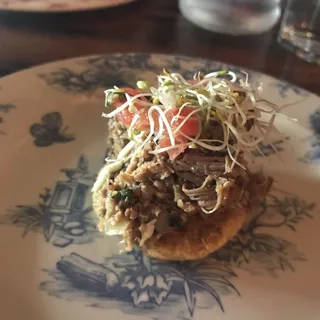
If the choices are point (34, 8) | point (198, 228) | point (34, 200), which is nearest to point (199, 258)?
point (198, 228)

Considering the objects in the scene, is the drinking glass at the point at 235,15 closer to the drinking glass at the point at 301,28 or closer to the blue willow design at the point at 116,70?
the drinking glass at the point at 301,28

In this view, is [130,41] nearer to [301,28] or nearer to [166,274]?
[301,28]

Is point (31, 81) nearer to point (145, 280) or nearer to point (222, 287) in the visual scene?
point (145, 280)

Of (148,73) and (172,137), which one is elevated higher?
(148,73)

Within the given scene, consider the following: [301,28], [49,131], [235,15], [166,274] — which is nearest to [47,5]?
[49,131]

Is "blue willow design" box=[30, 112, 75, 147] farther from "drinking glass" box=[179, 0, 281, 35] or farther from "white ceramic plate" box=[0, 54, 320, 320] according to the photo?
"drinking glass" box=[179, 0, 281, 35]

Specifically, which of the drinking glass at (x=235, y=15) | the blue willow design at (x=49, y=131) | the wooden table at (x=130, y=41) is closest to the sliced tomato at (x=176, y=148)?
the blue willow design at (x=49, y=131)
